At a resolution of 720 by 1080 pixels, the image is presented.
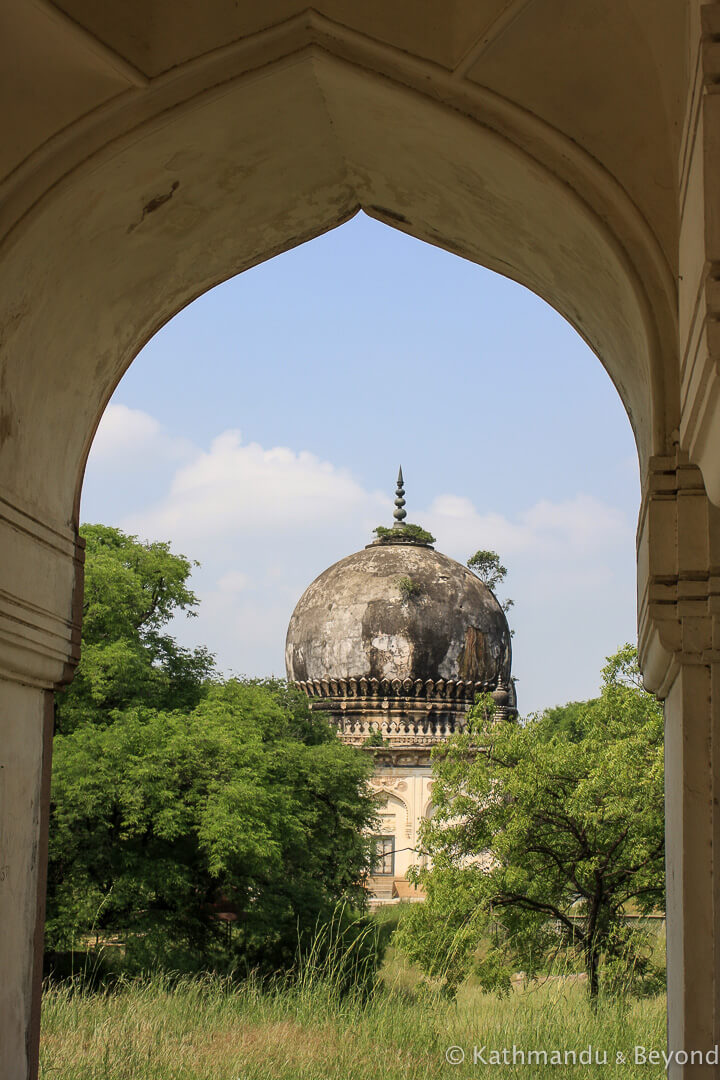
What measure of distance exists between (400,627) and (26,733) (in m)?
20.9

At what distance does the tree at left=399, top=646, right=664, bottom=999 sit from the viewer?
1130 cm

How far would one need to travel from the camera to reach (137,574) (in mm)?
15859

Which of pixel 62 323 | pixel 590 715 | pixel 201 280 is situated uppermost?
pixel 201 280

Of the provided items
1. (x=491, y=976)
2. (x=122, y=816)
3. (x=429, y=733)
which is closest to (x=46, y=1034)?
(x=491, y=976)

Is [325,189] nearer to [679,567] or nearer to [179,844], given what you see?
[679,567]

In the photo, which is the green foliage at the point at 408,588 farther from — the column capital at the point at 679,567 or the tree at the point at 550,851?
the column capital at the point at 679,567

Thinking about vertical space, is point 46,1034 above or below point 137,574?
below

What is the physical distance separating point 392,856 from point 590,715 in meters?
9.10

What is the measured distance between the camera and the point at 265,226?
399 cm

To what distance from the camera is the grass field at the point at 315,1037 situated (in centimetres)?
554

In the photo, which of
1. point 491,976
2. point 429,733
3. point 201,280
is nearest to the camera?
point 201,280

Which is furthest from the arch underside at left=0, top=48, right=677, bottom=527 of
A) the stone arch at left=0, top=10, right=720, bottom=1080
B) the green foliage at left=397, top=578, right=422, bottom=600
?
the green foliage at left=397, top=578, right=422, bottom=600

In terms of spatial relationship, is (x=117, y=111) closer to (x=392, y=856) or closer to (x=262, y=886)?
(x=262, y=886)

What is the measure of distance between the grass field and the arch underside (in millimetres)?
3013
